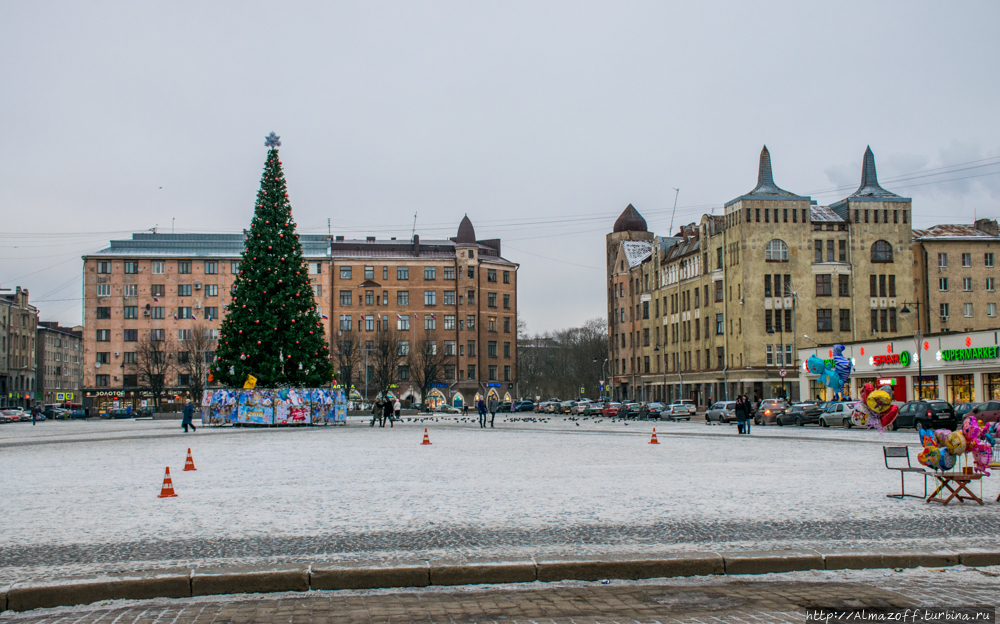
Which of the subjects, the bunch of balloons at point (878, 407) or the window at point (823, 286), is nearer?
the bunch of balloons at point (878, 407)

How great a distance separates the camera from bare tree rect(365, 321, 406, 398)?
9244 cm

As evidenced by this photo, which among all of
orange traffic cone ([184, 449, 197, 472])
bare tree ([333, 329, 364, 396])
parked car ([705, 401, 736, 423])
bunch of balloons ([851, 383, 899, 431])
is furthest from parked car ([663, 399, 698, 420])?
orange traffic cone ([184, 449, 197, 472])

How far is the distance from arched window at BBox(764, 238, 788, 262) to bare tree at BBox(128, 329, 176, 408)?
57640 mm

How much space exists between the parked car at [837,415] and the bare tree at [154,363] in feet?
206

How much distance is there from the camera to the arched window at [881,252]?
8012 centimetres

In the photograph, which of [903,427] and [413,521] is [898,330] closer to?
[903,427]

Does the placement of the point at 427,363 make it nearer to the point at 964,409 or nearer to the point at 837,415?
the point at 837,415

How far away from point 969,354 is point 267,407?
41.3 meters

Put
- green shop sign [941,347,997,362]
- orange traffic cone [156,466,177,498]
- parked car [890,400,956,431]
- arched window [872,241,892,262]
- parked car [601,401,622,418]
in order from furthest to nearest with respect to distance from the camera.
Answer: arched window [872,241,892,262], parked car [601,401,622,418], green shop sign [941,347,997,362], parked car [890,400,956,431], orange traffic cone [156,466,177,498]

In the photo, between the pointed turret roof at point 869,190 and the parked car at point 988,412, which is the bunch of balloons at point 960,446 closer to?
the parked car at point 988,412

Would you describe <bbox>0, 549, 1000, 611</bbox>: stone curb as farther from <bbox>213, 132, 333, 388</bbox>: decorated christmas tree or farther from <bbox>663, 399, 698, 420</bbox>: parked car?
<bbox>663, 399, 698, 420</bbox>: parked car

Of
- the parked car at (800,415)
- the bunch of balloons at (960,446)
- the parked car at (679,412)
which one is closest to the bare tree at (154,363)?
the parked car at (679,412)

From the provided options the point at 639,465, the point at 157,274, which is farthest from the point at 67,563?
the point at 157,274

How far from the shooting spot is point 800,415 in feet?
163
